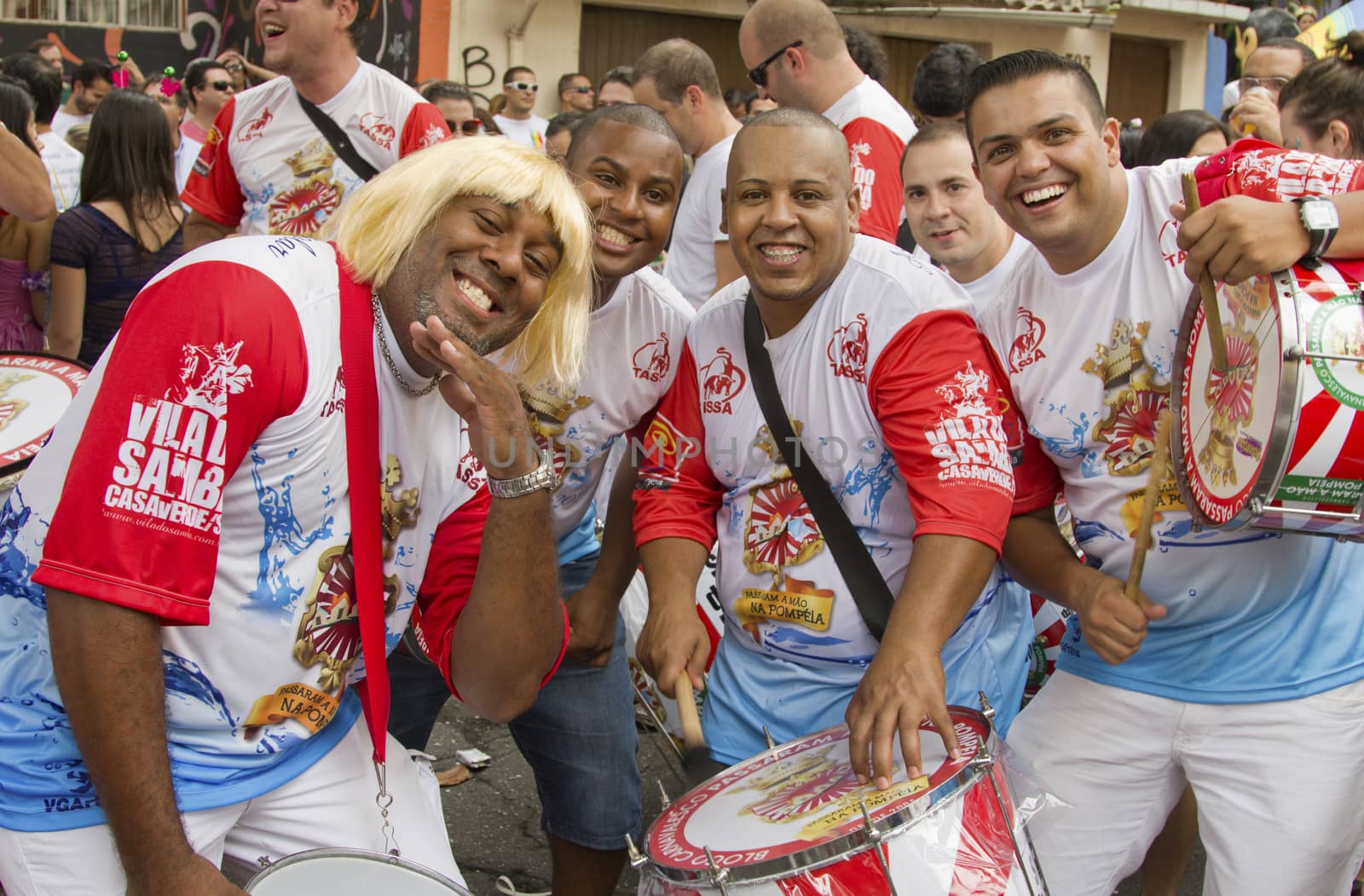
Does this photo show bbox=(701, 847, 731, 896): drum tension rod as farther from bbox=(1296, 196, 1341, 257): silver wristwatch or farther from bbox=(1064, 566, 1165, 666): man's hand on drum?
bbox=(1296, 196, 1341, 257): silver wristwatch

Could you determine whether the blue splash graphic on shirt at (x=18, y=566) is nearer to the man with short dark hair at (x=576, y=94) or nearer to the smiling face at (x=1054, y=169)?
the smiling face at (x=1054, y=169)

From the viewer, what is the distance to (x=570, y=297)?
2.76 meters

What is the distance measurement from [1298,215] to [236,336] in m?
1.86

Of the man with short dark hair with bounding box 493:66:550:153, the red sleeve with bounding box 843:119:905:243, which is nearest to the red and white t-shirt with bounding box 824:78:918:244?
the red sleeve with bounding box 843:119:905:243

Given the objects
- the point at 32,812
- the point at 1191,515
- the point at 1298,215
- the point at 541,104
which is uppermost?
the point at 541,104

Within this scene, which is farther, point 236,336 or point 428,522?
point 428,522

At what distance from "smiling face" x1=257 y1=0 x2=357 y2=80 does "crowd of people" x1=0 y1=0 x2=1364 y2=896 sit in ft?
5.00

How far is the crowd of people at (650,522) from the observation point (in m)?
2.09

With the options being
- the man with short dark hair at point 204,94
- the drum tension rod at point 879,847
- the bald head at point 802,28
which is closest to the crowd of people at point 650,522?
the drum tension rod at point 879,847

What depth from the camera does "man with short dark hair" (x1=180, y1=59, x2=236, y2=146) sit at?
28.7 feet

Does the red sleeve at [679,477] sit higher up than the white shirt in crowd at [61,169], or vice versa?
the white shirt in crowd at [61,169]

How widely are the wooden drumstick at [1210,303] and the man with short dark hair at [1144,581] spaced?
0.10m

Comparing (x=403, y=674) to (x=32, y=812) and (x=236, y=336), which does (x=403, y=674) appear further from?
(x=236, y=336)

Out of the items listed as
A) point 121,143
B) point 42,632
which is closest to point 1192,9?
point 121,143
